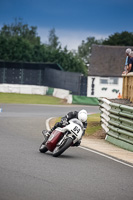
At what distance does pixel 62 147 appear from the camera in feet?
39.4

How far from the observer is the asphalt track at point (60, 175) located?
784 centimetres

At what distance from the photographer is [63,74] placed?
53.3 meters

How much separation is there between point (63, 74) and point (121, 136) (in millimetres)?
37518

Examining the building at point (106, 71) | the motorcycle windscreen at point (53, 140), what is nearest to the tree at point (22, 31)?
the building at point (106, 71)

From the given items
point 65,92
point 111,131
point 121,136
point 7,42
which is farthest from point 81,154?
point 7,42

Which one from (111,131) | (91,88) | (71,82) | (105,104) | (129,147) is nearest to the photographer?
(129,147)

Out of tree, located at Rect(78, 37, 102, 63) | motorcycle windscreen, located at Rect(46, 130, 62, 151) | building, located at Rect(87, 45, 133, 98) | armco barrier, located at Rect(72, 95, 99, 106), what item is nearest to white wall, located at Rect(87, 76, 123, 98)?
building, located at Rect(87, 45, 133, 98)

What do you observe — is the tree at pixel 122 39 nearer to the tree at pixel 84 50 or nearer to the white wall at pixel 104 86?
the white wall at pixel 104 86

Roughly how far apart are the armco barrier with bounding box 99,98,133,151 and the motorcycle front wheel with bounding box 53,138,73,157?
341 centimetres

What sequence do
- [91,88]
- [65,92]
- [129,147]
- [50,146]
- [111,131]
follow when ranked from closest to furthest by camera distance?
[50,146] < [129,147] < [111,131] < [65,92] < [91,88]

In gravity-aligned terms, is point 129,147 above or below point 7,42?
below

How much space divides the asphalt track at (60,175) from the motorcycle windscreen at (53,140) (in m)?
0.21

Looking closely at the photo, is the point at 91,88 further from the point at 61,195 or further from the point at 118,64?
the point at 61,195

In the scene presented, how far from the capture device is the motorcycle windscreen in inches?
488
